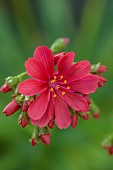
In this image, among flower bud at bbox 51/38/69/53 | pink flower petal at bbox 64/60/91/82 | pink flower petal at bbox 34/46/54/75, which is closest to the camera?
pink flower petal at bbox 34/46/54/75

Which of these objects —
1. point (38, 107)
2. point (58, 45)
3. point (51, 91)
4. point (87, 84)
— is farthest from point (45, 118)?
point (58, 45)

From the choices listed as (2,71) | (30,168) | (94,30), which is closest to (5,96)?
(2,71)

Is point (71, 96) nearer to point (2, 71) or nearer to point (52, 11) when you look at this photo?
point (2, 71)

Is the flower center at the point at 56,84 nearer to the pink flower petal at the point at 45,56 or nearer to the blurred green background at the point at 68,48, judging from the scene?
the pink flower petal at the point at 45,56

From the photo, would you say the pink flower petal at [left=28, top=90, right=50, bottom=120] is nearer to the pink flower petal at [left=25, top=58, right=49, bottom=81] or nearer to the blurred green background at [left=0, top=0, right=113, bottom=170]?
the pink flower petal at [left=25, top=58, right=49, bottom=81]

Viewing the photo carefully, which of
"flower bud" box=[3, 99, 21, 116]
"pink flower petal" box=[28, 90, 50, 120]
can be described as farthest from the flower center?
"flower bud" box=[3, 99, 21, 116]

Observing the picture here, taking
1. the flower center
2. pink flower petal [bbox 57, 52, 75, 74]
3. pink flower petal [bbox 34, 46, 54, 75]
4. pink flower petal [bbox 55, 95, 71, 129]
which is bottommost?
pink flower petal [bbox 55, 95, 71, 129]

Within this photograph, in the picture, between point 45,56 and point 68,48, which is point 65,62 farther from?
point 68,48
